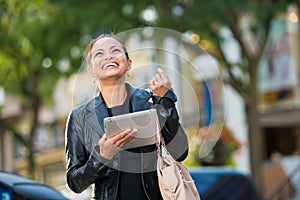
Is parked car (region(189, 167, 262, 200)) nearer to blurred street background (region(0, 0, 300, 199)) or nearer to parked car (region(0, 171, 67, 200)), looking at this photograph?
blurred street background (region(0, 0, 300, 199))

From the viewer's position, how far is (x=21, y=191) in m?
4.93

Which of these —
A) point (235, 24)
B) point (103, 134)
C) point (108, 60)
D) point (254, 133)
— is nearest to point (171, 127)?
point (103, 134)

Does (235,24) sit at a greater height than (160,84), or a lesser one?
greater

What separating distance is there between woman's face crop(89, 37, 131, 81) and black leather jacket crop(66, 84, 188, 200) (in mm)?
113

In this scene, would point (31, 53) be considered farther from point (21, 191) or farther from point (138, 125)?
point (138, 125)

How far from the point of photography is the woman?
122 inches

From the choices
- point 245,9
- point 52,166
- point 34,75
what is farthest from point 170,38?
point 52,166

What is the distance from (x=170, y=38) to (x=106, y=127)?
2.80 feet

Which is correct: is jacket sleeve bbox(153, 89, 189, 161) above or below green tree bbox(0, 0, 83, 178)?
below

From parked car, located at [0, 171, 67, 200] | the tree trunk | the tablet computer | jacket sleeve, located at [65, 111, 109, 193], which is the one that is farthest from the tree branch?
the tablet computer

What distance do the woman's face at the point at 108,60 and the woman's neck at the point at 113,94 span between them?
0.05 meters

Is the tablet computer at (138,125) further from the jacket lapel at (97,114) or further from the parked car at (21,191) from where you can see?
the parked car at (21,191)

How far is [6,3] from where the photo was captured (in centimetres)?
1254

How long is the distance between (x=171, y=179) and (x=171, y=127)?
0.74 feet
